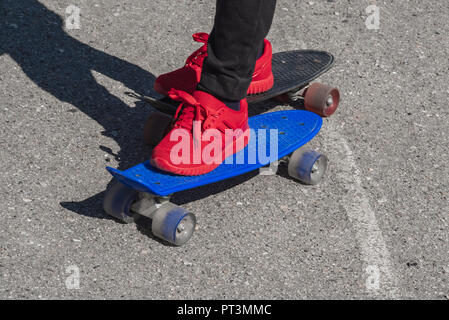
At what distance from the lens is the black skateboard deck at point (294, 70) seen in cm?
401

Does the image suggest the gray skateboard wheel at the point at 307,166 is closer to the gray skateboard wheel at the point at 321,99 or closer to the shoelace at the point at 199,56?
the gray skateboard wheel at the point at 321,99

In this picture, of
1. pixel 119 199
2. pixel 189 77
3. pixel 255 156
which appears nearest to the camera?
pixel 119 199

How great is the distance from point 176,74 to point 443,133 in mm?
1885

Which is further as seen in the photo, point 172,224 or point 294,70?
point 294,70

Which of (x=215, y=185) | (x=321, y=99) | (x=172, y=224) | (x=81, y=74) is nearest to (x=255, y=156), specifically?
(x=215, y=185)

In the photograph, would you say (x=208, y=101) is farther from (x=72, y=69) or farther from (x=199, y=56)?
(x=72, y=69)

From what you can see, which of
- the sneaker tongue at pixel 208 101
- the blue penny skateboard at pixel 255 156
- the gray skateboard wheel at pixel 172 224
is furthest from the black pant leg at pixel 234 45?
the gray skateboard wheel at pixel 172 224

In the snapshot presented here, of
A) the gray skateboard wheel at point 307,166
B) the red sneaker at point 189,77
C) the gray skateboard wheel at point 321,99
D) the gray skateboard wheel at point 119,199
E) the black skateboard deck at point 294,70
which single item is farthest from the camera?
the gray skateboard wheel at point 321,99

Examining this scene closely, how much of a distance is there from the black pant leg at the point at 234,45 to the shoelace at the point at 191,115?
0.09 meters

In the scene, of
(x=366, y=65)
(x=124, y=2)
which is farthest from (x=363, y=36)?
(x=124, y=2)

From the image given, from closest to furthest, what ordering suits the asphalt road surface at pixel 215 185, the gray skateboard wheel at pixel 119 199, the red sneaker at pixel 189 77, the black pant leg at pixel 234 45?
1. the black pant leg at pixel 234 45
2. the asphalt road surface at pixel 215 185
3. the gray skateboard wheel at pixel 119 199
4. the red sneaker at pixel 189 77

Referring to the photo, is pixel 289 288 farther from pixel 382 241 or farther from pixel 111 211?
pixel 111 211

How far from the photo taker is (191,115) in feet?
10.7

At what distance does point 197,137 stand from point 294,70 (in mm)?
1343
